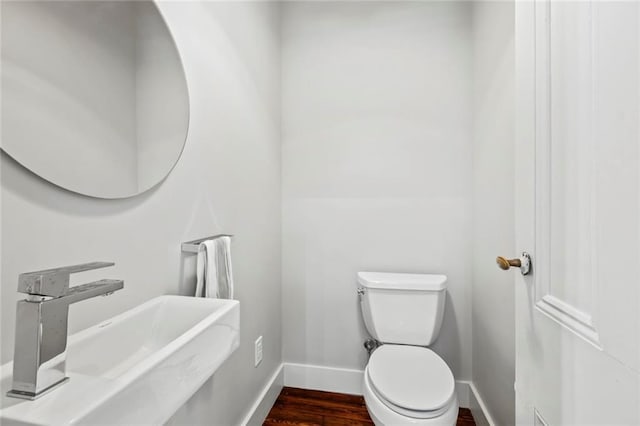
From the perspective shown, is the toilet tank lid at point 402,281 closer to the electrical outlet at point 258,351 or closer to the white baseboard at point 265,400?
the electrical outlet at point 258,351

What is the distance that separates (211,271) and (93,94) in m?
0.57

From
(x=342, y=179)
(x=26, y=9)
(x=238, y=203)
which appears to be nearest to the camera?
(x=26, y=9)

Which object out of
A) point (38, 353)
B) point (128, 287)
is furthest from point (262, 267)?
point (38, 353)

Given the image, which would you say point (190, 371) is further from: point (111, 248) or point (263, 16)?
point (263, 16)

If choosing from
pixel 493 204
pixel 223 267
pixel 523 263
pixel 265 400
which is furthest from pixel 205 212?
pixel 493 204

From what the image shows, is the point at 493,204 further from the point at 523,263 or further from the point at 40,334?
the point at 40,334

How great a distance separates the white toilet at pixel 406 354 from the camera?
1068 millimetres

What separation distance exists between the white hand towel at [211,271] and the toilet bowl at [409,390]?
705 mm

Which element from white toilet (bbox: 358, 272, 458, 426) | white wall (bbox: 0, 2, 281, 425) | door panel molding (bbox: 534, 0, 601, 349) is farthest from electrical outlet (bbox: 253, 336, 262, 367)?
door panel molding (bbox: 534, 0, 601, 349)

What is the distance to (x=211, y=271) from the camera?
964 mm

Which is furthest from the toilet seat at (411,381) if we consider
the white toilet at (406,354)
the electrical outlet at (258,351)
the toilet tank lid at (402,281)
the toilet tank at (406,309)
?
the electrical outlet at (258,351)

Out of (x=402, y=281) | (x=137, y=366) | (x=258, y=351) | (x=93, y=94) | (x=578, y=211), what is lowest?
(x=258, y=351)

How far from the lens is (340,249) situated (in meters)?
1.84

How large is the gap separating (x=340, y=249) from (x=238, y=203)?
76cm
